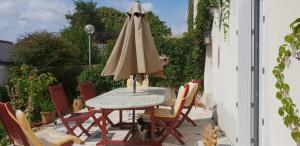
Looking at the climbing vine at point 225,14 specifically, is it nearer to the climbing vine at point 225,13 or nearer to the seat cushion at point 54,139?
the climbing vine at point 225,13

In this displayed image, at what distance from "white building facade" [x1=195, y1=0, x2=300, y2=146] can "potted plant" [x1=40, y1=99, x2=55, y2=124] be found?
493cm

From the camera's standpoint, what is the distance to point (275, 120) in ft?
14.3

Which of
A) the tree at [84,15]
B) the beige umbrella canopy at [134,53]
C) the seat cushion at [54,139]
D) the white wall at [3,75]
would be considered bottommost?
the seat cushion at [54,139]

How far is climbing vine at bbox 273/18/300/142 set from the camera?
331 cm

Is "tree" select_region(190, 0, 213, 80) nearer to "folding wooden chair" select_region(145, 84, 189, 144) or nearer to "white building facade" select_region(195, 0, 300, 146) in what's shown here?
"white building facade" select_region(195, 0, 300, 146)

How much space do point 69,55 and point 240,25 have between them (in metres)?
12.4

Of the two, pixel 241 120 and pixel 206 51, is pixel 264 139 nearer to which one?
pixel 241 120

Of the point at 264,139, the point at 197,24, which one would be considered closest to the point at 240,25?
the point at 264,139

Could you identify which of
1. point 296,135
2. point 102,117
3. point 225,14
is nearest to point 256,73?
point 296,135

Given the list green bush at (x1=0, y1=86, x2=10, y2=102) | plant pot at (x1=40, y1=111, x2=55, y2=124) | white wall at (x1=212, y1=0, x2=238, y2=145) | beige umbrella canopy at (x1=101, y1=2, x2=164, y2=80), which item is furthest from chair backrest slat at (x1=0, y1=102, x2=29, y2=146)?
green bush at (x1=0, y1=86, x2=10, y2=102)

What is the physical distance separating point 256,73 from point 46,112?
273 inches

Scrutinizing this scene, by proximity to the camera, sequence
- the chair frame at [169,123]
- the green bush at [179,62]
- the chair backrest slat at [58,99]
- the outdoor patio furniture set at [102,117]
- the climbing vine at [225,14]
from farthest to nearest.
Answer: the green bush at [179,62]
the climbing vine at [225,14]
the chair backrest slat at [58,99]
the chair frame at [169,123]
the outdoor patio furniture set at [102,117]

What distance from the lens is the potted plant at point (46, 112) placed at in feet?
36.0

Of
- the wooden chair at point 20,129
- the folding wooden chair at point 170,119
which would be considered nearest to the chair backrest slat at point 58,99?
the folding wooden chair at point 170,119
